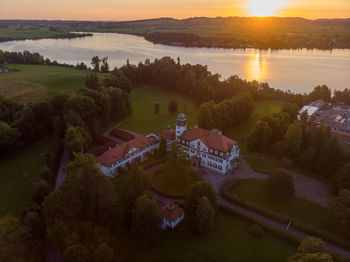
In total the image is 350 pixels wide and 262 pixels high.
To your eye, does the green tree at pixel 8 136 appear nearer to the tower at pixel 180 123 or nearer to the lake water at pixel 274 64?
the tower at pixel 180 123

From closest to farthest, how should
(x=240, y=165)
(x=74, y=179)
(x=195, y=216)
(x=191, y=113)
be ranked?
(x=74, y=179), (x=195, y=216), (x=240, y=165), (x=191, y=113)

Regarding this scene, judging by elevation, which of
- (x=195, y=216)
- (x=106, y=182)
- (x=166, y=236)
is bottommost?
(x=166, y=236)

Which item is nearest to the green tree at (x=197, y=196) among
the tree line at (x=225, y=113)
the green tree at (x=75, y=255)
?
the green tree at (x=75, y=255)

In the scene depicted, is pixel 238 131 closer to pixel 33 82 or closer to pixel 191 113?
pixel 191 113

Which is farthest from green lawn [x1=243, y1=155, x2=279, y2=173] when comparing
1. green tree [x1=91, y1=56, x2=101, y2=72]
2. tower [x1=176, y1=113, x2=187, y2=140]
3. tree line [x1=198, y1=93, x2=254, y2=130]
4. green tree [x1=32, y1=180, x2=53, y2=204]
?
green tree [x1=91, y1=56, x2=101, y2=72]

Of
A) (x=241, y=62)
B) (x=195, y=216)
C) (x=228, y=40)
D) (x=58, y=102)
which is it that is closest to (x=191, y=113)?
(x=58, y=102)

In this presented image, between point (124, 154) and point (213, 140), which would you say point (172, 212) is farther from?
point (213, 140)

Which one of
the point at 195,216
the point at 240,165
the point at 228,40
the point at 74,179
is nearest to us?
the point at 74,179

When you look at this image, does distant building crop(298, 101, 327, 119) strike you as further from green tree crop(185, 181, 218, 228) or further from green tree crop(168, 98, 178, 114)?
green tree crop(185, 181, 218, 228)
